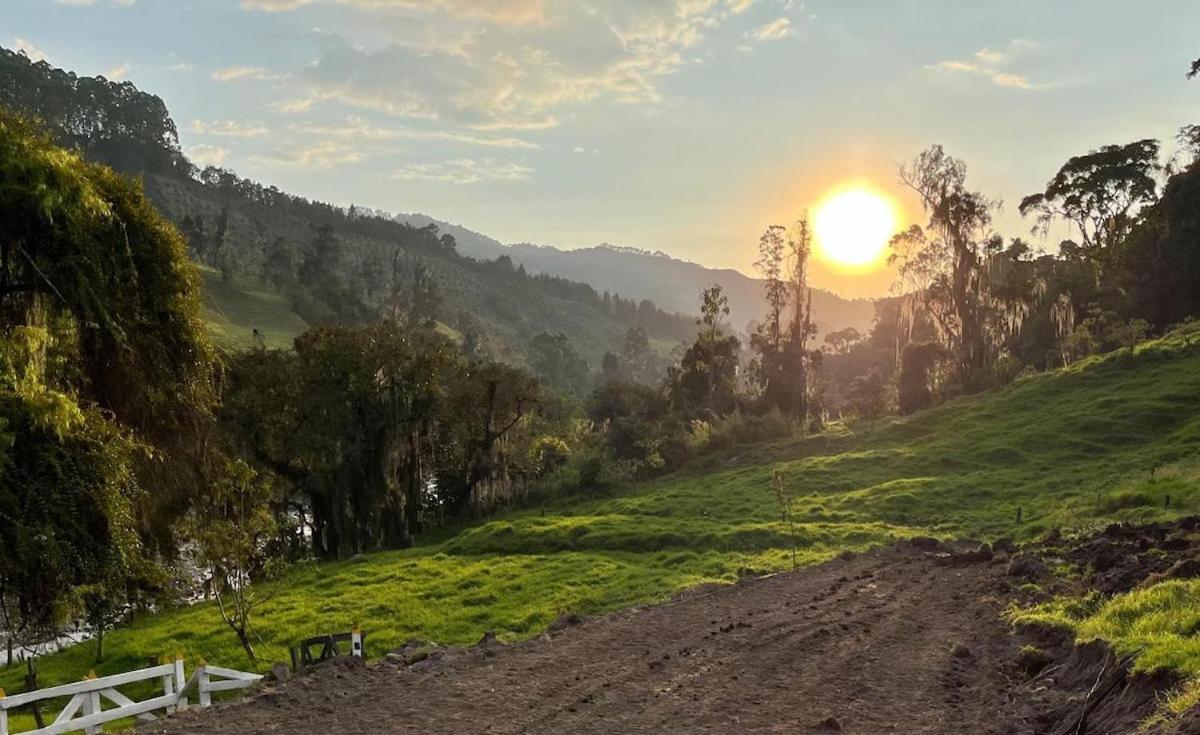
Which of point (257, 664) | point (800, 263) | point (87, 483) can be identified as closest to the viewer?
point (87, 483)

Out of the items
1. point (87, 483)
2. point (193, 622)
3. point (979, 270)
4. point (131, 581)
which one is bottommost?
point (193, 622)

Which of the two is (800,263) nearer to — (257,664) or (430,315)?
(257,664)

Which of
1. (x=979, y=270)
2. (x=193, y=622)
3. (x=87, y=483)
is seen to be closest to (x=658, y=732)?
(x=87, y=483)

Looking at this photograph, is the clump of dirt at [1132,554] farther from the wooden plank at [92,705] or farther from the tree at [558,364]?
the tree at [558,364]

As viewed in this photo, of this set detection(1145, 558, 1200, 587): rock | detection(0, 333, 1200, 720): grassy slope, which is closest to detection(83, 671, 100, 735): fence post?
detection(0, 333, 1200, 720): grassy slope

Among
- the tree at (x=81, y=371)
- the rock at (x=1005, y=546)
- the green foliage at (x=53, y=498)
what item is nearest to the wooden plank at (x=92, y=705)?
the tree at (x=81, y=371)

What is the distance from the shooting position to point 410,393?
142 ft

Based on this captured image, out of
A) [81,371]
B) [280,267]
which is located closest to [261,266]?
[280,267]

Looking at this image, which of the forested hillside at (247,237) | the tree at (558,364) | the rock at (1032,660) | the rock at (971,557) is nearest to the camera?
the rock at (1032,660)

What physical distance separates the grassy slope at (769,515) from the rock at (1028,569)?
5941 millimetres

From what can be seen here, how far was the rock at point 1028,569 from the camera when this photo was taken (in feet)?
58.9

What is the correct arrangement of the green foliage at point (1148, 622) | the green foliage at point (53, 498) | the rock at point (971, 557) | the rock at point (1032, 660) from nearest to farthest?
the green foliage at point (53, 498), the green foliage at point (1148, 622), the rock at point (1032, 660), the rock at point (971, 557)

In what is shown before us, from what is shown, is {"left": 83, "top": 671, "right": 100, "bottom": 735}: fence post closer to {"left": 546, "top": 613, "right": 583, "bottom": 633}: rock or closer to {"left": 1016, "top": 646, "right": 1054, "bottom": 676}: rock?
{"left": 546, "top": 613, "right": 583, "bottom": 633}: rock

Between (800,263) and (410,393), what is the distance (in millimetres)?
33342
